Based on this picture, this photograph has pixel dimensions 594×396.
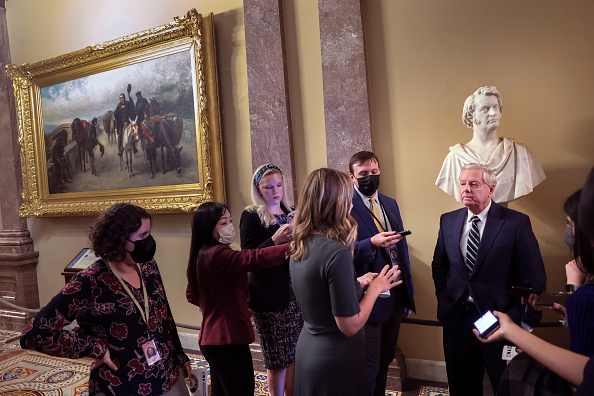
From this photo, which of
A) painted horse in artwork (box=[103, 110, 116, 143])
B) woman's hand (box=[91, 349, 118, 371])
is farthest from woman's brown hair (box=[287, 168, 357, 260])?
painted horse in artwork (box=[103, 110, 116, 143])

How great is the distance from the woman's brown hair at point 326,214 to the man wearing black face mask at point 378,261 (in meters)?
0.85

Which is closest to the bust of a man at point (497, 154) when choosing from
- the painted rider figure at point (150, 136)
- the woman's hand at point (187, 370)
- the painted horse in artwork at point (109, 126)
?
the woman's hand at point (187, 370)

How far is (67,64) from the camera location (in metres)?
6.21

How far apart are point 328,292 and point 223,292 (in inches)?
35.5

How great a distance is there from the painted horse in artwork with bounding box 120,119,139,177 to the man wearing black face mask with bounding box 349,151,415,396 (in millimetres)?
3534

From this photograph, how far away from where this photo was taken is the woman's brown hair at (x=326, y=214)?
210 cm

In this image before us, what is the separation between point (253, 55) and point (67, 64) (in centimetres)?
304

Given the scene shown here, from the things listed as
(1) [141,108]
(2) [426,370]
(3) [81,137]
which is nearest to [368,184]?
(2) [426,370]

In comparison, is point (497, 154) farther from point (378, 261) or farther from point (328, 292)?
point (328, 292)

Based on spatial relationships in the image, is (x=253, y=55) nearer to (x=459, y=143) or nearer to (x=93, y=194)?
(x=459, y=143)

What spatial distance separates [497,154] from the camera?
3447 millimetres

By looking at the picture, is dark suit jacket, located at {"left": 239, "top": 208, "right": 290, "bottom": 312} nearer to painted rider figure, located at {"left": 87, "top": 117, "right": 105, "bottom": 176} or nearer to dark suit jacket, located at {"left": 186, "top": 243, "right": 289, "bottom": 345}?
dark suit jacket, located at {"left": 186, "top": 243, "right": 289, "bottom": 345}

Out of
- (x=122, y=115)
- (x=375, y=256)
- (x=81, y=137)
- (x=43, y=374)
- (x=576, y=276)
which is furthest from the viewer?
(x=81, y=137)

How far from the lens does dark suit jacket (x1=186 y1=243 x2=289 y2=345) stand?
8.68 ft
